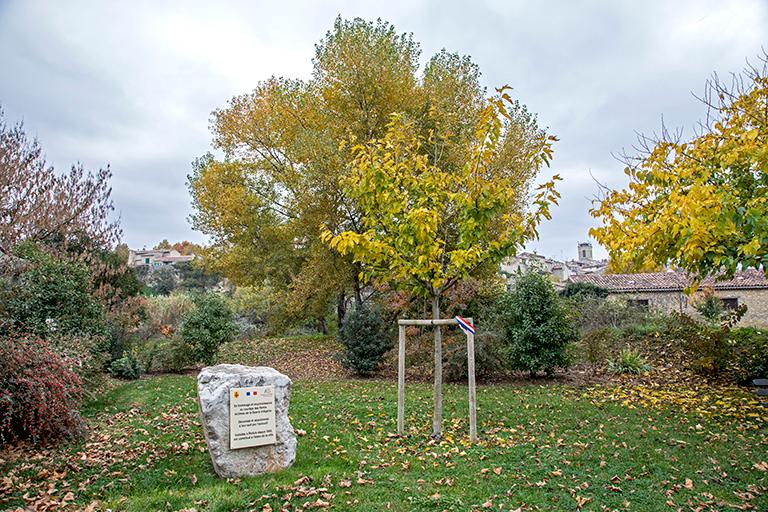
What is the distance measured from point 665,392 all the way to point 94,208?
1344 cm

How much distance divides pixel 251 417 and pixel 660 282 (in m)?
28.5

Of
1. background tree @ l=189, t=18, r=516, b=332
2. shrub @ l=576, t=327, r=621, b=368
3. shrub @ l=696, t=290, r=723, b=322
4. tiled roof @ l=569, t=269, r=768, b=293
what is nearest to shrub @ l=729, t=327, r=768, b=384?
shrub @ l=576, t=327, r=621, b=368

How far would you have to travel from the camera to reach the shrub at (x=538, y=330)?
11219mm

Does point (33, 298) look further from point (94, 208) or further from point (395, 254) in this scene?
point (395, 254)

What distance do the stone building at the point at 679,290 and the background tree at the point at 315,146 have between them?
48.1 ft

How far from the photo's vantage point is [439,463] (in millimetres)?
5594

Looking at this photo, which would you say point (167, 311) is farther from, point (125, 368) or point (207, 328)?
point (125, 368)

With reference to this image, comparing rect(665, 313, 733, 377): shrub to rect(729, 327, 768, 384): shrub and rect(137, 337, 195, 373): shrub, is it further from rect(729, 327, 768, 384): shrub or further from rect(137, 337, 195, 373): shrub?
rect(137, 337, 195, 373): shrub

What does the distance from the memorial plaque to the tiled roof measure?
25020mm

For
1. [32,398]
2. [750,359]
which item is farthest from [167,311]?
[750,359]

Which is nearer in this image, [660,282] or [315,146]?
[315,146]

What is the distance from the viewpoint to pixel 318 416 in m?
7.96

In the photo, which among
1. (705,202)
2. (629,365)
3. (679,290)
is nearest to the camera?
(705,202)

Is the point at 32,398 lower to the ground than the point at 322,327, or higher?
lower
